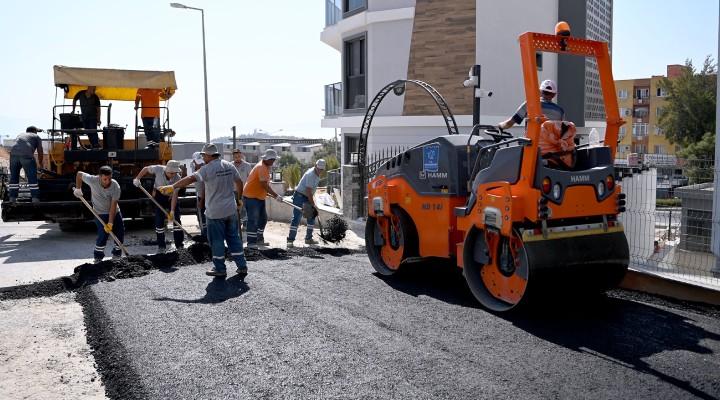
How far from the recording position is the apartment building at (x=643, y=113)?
5362 cm

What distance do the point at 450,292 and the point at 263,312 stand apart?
A: 1.87 metres

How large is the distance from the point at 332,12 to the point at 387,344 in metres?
17.4

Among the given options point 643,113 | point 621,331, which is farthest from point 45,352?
point 643,113

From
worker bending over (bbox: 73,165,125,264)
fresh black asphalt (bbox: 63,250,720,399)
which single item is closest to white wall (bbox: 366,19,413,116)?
worker bending over (bbox: 73,165,125,264)

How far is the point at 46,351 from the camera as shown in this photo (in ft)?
18.5

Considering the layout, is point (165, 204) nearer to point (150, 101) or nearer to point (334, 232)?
point (334, 232)

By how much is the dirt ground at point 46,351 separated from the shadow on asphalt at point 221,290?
100cm

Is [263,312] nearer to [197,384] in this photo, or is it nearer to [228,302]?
[228,302]

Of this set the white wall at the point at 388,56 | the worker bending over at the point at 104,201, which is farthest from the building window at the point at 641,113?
the worker bending over at the point at 104,201

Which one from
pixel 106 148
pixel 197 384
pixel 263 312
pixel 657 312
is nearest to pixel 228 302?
pixel 263 312

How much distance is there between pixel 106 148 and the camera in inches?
531

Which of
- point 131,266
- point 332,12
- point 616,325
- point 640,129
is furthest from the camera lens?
point 640,129

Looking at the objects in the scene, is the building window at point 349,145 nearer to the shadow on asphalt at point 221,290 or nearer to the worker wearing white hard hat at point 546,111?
the shadow on asphalt at point 221,290

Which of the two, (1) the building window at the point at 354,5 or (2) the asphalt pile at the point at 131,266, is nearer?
(2) the asphalt pile at the point at 131,266
